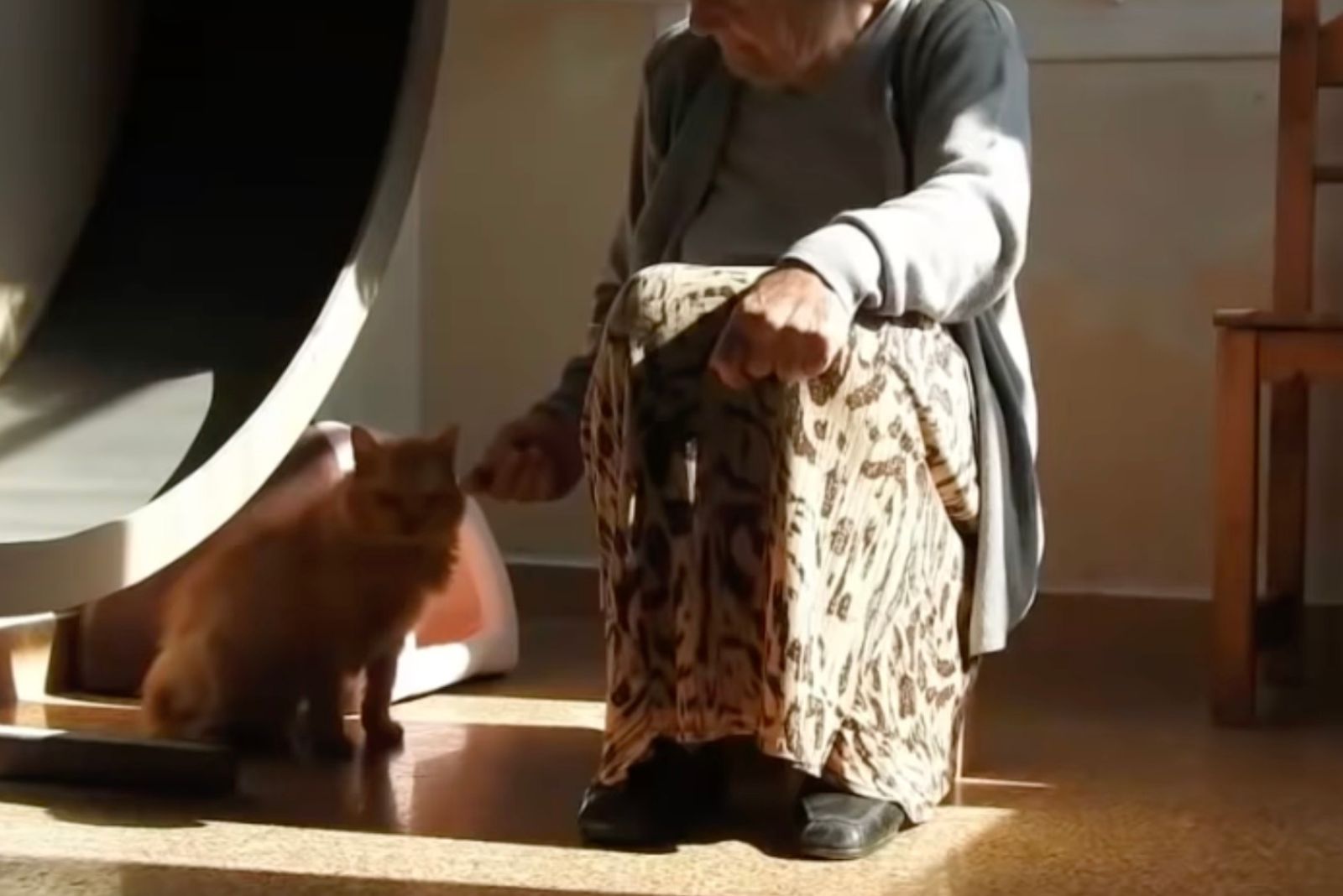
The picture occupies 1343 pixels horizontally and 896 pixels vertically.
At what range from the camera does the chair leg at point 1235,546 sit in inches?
69.1

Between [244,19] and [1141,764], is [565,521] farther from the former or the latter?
[1141,764]

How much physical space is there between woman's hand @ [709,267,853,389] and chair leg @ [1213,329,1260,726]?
67 centimetres

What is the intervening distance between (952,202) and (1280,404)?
2.92 feet

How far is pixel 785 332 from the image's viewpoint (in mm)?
1185

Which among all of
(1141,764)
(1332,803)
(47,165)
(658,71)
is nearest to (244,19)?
(47,165)

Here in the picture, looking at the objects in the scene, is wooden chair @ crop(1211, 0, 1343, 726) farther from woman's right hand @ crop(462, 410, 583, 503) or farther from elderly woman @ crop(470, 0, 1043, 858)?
woman's right hand @ crop(462, 410, 583, 503)

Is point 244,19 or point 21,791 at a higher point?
point 244,19

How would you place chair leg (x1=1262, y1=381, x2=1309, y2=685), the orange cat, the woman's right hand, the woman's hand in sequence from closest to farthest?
the woman's hand < the woman's right hand < the orange cat < chair leg (x1=1262, y1=381, x2=1309, y2=685)

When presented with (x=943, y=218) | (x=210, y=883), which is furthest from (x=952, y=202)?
(x=210, y=883)

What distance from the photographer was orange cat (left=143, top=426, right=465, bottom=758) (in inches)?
62.1

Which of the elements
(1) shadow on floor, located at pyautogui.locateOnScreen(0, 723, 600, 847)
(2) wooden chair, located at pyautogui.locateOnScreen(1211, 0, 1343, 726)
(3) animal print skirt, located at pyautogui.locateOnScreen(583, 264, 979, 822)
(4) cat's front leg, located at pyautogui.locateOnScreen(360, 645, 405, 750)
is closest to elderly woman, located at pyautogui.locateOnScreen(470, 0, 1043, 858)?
(3) animal print skirt, located at pyautogui.locateOnScreen(583, 264, 979, 822)

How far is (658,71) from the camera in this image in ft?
5.01

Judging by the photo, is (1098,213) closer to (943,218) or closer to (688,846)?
(943,218)

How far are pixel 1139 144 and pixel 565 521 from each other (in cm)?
86
